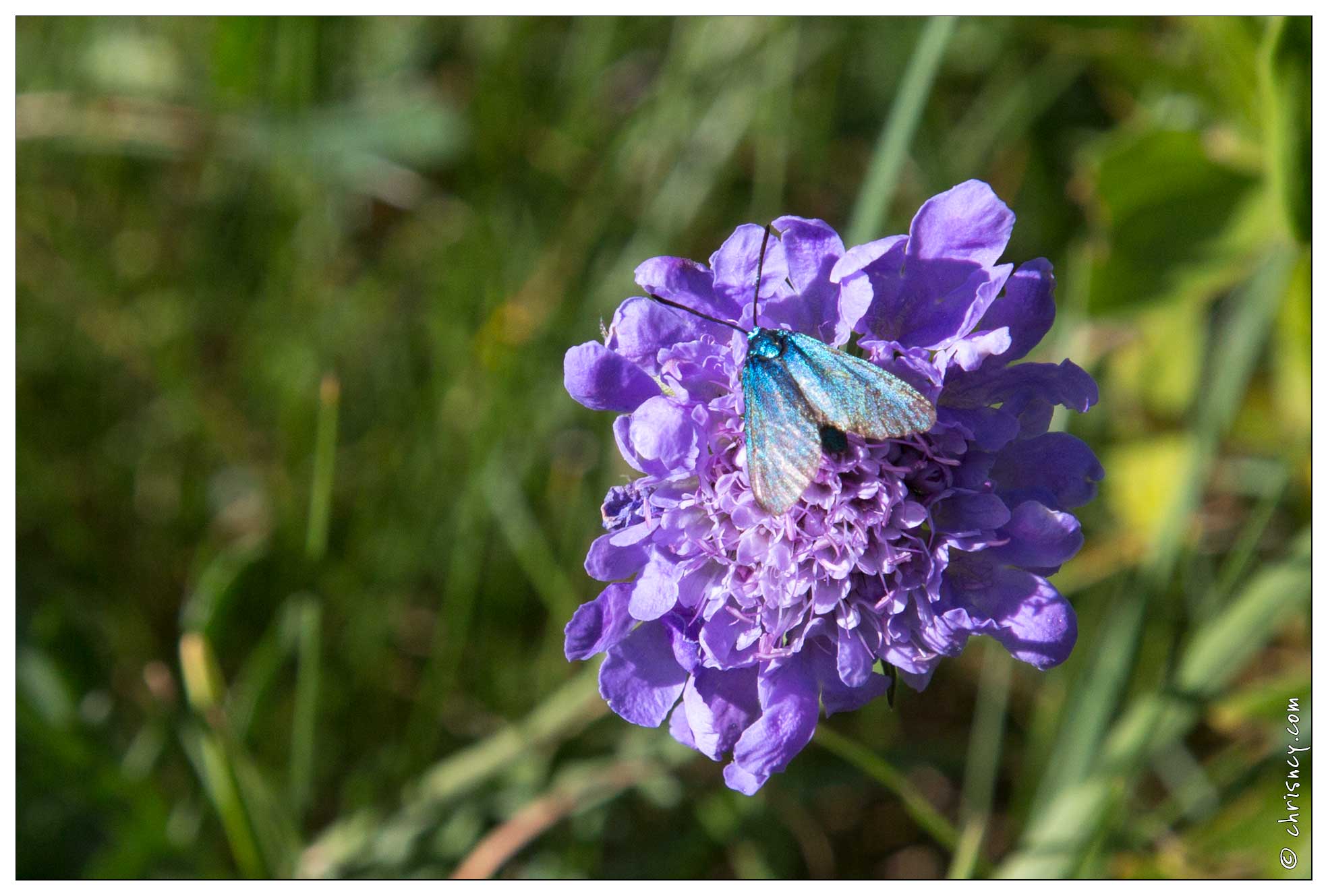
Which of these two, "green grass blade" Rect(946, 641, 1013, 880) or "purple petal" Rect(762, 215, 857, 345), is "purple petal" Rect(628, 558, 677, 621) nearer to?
"purple petal" Rect(762, 215, 857, 345)

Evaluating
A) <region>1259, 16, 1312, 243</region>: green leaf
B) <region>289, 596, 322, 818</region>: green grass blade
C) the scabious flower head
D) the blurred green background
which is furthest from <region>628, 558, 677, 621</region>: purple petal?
<region>1259, 16, 1312, 243</region>: green leaf

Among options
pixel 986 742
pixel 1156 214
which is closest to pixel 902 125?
pixel 1156 214

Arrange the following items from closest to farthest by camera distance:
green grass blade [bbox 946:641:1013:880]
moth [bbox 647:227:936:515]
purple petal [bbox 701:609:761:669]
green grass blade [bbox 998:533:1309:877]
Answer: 1. moth [bbox 647:227:936:515]
2. purple petal [bbox 701:609:761:669]
3. green grass blade [bbox 998:533:1309:877]
4. green grass blade [bbox 946:641:1013:880]

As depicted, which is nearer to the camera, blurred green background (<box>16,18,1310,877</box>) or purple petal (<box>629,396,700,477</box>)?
purple petal (<box>629,396,700,477</box>)

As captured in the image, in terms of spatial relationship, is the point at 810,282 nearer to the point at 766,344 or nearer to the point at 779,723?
the point at 766,344

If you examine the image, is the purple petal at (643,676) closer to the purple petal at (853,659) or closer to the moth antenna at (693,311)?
the purple petal at (853,659)
